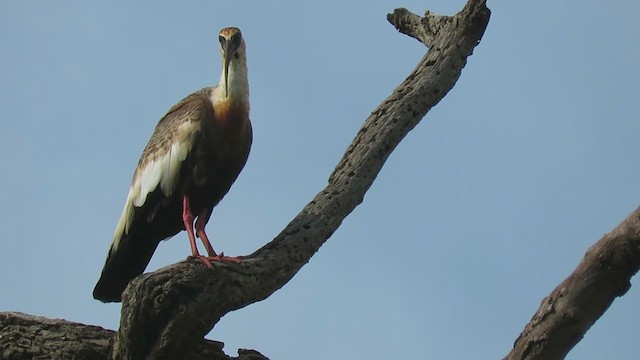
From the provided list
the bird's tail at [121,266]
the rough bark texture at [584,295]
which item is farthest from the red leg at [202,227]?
the rough bark texture at [584,295]

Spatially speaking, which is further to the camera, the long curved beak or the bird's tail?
the long curved beak

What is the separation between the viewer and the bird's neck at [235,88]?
305 inches

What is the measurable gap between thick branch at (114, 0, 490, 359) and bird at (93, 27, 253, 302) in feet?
3.45

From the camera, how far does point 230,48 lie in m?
7.87

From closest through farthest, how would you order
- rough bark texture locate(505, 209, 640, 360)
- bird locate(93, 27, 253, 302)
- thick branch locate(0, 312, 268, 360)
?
1. rough bark texture locate(505, 209, 640, 360)
2. thick branch locate(0, 312, 268, 360)
3. bird locate(93, 27, 253, 302)

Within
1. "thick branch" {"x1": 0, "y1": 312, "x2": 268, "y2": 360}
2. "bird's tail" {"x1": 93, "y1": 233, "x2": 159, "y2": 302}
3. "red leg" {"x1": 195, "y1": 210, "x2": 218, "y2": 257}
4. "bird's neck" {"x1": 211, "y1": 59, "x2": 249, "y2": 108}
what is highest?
"bird's neck" {"x1": 211, "y1": 59, "x2": 249, "y2": 108}

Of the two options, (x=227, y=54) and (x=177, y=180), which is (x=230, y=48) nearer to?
(x=227, y=54)

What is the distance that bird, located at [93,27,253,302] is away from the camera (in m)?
7.52

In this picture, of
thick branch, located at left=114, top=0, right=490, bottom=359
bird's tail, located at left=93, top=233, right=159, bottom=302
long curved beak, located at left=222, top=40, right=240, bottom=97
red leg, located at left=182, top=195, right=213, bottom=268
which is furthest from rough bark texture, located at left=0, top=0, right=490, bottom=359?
bird's tail, located at left=93, top=233, right=159, bottom=302

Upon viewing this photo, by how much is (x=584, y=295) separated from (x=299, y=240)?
7.21 ft

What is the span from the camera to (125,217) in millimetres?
7648

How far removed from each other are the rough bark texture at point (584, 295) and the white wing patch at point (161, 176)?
11.7 feet

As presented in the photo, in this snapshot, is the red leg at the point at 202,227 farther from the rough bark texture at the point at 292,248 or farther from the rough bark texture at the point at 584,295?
the rough bark texture at the point at 584,295

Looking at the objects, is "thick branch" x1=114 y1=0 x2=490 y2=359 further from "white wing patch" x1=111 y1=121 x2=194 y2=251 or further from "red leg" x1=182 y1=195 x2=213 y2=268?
"white wing patch" x1=111 y1=121 x2=194 y2=251
